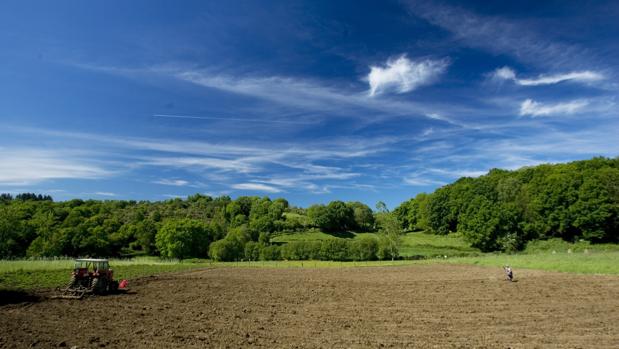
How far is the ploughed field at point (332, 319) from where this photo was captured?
13.6 meters

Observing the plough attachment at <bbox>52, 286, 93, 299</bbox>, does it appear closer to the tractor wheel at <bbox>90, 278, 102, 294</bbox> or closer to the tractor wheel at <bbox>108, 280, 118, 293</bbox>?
the tractor wheel at <bbox>90, 278, 102, 294</bbox>

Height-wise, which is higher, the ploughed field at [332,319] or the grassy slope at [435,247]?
the grassy slope at [435,247]

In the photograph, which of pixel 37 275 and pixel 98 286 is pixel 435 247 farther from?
pixel 37 275

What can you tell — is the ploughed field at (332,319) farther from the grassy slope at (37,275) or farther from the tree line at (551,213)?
the tree line at (551,213)

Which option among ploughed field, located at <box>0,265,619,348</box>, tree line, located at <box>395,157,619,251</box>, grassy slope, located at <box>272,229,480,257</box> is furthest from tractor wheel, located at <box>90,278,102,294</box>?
tree line, located at <box>395,157,619,251</box>

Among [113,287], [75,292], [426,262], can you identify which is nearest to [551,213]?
[426,262]

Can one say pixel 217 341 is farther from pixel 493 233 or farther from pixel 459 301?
pixel 493 233

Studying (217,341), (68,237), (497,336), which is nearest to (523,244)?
(497,336)

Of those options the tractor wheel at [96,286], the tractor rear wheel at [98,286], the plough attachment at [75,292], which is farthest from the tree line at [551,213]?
the plough attachment at [75,292]

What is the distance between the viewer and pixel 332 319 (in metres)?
17.7

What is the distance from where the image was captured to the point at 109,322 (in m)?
17.1

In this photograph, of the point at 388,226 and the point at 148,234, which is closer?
the point at 388,226

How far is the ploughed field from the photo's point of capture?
44.8ft

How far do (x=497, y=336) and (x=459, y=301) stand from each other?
8339mm
